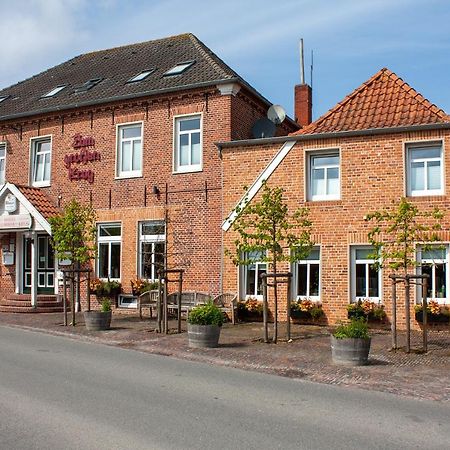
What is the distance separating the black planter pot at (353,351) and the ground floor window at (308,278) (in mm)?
5774

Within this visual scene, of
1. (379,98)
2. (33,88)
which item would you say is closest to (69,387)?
(379,98)

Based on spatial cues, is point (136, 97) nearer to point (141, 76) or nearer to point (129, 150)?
point (129, 150)

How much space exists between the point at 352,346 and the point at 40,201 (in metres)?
13.9

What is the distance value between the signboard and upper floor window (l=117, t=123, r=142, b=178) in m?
3.45

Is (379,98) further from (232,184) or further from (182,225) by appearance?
(182,225)

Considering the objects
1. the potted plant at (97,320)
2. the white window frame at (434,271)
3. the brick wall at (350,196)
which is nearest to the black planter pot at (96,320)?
the potted plant at (97,320)

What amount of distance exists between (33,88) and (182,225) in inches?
436

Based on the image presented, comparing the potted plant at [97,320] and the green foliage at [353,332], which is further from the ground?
the green foliage at [353,332]

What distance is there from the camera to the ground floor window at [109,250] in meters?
20.5

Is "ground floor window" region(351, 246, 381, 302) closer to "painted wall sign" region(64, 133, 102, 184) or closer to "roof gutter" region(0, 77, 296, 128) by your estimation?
"roof gutter" region(0, 77, 296, 128)

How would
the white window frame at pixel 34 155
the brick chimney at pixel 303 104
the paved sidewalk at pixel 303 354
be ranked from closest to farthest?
the paved sidewalk at pixel 303 354
the white window frame at pixel 34 155
the brick chimney at pixel 303 104

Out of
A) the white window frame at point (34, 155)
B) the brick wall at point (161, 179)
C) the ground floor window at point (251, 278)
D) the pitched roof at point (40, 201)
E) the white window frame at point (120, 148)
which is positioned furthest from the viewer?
the white window frame at point (34, 155)

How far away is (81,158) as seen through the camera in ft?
70.3

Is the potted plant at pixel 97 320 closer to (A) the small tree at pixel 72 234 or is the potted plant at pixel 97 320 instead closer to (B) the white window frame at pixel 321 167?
(A) the small tree at pixel 72 234
